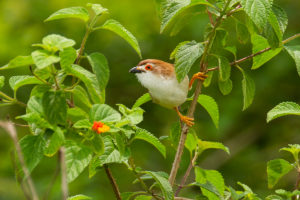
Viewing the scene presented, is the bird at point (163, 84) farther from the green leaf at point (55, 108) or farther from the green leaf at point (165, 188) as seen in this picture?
the green leaf at point (55, 108)

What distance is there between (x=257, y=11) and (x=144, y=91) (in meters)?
5.70

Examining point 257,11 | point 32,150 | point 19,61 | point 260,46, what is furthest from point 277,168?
point 19,61

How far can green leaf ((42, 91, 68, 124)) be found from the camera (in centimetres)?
206

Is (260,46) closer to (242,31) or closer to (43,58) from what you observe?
(242,31)

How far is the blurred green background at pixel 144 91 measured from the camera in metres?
7.73

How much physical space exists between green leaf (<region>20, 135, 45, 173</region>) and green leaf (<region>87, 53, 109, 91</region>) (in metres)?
0.34

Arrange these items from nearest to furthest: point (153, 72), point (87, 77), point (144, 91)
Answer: point (87, 77) < point (153, 72) < point (144, 91)

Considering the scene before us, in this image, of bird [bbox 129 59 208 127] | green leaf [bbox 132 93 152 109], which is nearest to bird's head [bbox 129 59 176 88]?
bird [bbox 129 59 208 127]

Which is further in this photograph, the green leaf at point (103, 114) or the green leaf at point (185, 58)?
the green leaf at point (185, 58)

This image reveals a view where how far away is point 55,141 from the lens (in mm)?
2047

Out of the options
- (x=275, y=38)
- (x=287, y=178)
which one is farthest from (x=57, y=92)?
(x=287, y=178)

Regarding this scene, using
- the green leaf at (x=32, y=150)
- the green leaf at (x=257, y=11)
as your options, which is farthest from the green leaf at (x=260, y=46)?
the green leaf at (x=32, y=150)

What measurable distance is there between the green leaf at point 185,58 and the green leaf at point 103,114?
1.53 feet

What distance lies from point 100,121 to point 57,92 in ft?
0.67
